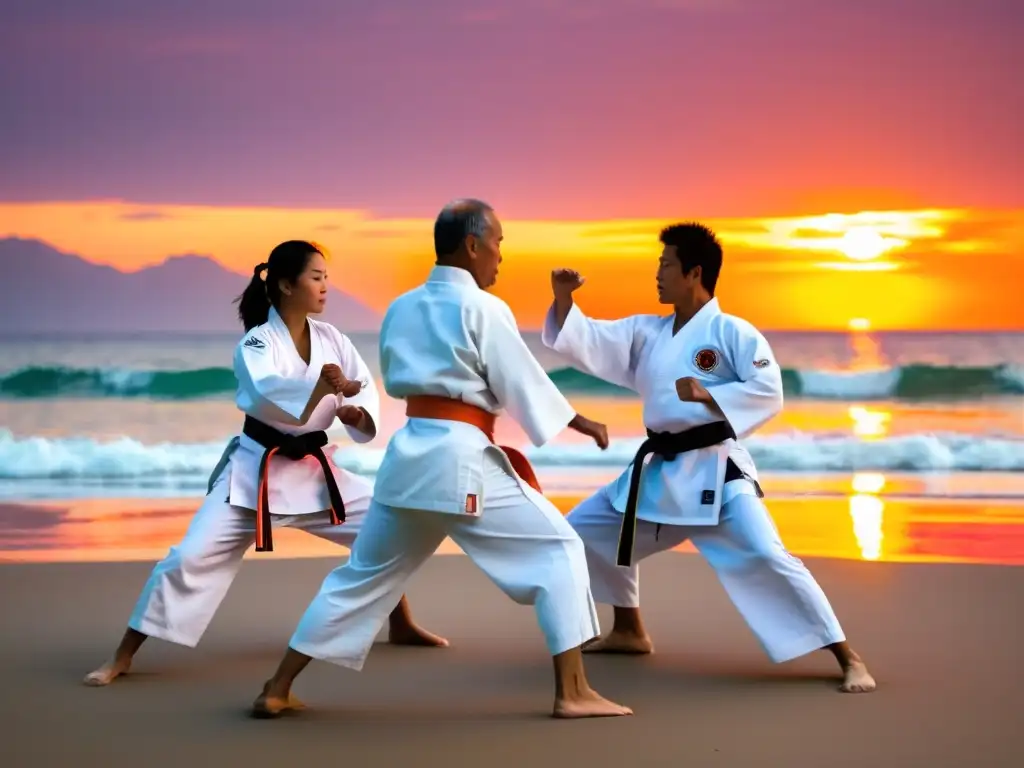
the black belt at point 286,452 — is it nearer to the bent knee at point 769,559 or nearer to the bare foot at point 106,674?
the bare foot at point 106,674

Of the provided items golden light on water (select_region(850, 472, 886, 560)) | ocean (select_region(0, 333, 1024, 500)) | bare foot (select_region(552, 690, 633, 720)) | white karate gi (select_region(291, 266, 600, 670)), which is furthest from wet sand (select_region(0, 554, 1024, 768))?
ocean (select_region(0, 333, 1024, 500))

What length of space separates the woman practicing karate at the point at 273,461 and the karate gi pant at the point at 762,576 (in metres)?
0.94

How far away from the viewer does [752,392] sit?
420 cm

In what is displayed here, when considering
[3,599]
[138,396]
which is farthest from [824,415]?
[3,599]

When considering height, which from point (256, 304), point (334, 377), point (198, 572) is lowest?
point (198, 572)

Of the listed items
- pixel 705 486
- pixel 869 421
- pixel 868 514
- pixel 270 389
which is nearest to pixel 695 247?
pixel 705 486

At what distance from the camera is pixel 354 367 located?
14.8 feet

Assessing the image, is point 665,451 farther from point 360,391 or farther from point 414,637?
point 414,637

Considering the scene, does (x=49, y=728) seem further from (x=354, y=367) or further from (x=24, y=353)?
(x=24, y=353)

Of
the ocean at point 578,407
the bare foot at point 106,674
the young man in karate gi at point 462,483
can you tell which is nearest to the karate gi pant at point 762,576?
the young man in karate gi at point 462,483

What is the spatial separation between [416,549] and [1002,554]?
3.63 metres

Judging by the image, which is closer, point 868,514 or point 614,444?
point 868,514

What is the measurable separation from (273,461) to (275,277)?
55cm

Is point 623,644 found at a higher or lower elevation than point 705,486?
lower
